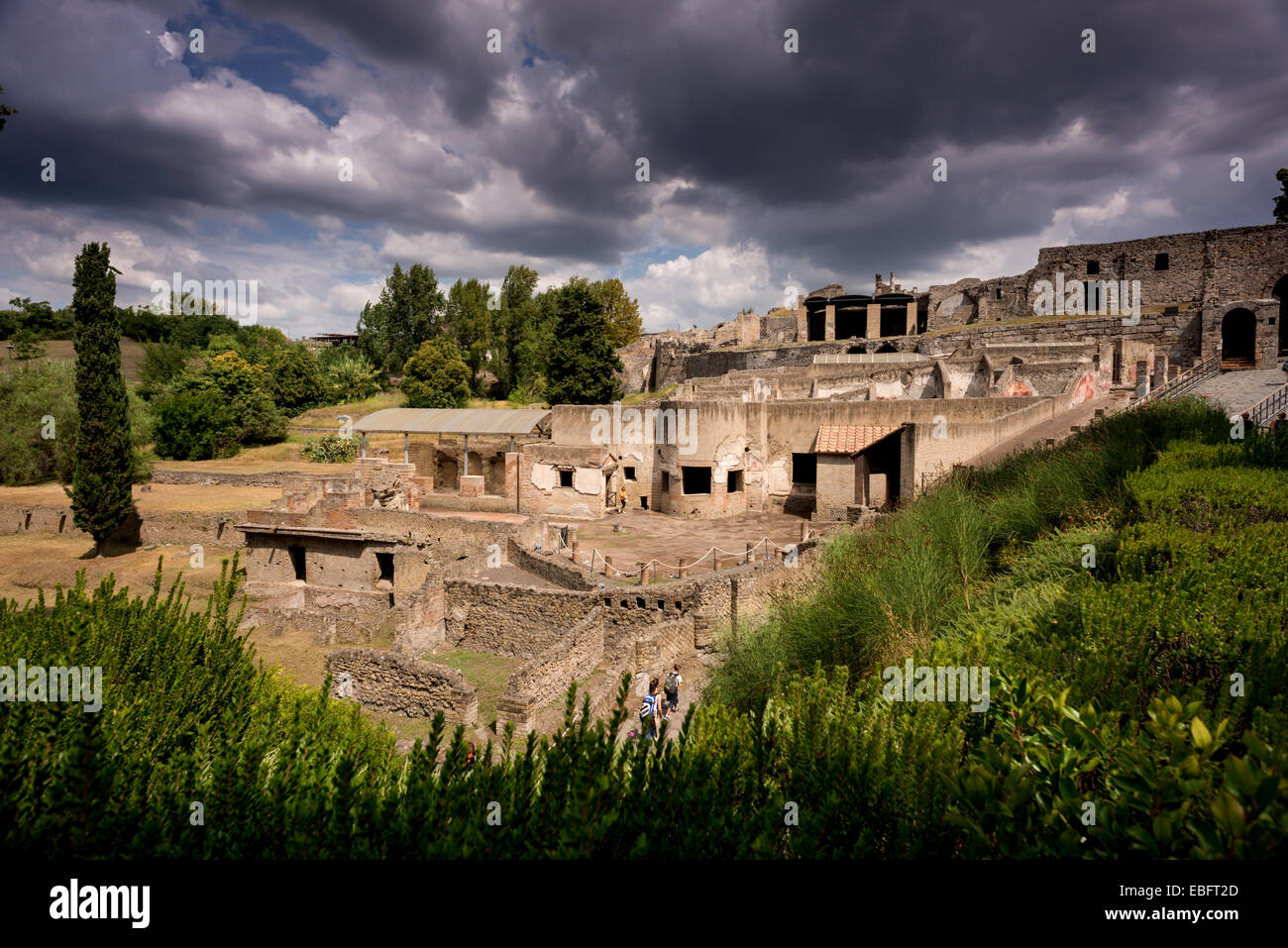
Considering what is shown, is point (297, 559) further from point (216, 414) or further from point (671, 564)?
point (216, 414)

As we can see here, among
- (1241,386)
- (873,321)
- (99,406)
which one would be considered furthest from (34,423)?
(1241,386)

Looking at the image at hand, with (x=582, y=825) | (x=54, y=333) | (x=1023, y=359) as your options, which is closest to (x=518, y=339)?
(x=1023, y=359)

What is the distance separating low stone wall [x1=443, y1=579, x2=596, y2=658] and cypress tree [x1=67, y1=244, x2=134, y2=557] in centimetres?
1877

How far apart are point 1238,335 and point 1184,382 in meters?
13.6

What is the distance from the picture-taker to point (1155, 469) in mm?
8758

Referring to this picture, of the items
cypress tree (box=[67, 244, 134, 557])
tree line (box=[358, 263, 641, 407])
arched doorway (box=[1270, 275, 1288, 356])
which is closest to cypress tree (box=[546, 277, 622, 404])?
tree line (box=[358, 263, 641, 407])

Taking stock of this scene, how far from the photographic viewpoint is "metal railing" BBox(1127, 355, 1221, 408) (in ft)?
73.3

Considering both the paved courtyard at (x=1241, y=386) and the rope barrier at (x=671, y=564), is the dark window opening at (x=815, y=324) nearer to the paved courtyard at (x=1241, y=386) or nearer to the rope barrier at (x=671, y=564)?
the paved courtyard at (x=1241, y=386)

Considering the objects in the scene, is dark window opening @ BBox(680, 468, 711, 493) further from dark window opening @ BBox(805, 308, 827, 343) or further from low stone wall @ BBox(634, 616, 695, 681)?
dark window opening @ BBox(805, 308, 827, 343)

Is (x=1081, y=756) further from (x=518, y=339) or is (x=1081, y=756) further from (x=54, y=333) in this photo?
(x=54, y=333)

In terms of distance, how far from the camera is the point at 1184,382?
79.6ft

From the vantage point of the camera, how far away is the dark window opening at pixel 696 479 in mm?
25031

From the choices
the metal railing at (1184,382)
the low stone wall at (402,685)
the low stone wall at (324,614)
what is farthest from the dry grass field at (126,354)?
the metal railing at (1184,382)
